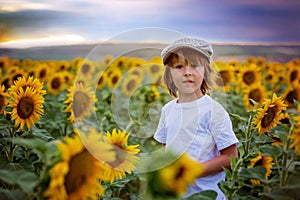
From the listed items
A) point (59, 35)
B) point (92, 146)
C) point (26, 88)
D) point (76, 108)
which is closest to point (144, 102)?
point (59, 35)

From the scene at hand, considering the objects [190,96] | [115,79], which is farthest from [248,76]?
[190,96]

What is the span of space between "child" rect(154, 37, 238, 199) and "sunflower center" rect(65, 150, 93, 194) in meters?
0.67

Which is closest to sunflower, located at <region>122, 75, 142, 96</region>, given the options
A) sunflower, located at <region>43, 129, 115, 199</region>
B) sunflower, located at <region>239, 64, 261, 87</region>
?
sunflower, located at <region>239, 64, 261, 87</region>

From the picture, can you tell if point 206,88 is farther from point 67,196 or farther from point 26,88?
point 67,196

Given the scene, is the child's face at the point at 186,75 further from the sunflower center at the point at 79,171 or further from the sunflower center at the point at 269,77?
the sunflower center at the point at 269,77

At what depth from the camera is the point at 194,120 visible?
1941 millimetres

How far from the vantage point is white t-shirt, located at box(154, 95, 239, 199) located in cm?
190

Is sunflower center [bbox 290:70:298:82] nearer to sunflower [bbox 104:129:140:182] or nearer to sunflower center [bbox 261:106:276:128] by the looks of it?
sunflower center [bbox 261:106:276:128]

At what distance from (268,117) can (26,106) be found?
1012 millimetres

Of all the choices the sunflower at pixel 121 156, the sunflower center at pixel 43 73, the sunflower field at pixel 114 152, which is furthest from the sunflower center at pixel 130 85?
the sunflower at pixel 121 156

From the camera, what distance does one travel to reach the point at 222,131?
1899 millimetres

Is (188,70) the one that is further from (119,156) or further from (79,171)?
(79,171)

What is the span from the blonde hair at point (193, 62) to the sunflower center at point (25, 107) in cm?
58

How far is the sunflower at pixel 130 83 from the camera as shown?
4744mm
